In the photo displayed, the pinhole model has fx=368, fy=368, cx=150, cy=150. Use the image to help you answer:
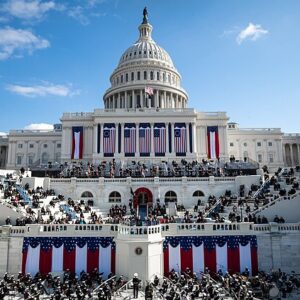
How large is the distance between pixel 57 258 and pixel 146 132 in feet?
153

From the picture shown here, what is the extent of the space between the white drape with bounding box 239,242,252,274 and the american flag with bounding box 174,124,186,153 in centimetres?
4354

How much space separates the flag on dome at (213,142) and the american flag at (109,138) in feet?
65.7

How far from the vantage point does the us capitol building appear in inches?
2943

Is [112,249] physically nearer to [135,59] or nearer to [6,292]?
[6,292]

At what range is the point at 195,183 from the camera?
53594mm

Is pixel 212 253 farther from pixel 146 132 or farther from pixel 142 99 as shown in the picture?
pixel 142 99

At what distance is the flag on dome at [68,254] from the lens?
31.3m

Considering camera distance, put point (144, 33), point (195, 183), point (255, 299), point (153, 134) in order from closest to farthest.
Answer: point (255, 299) < point (195, 183) < point (153, 134) < point (144, 33)

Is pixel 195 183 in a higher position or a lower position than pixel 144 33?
lower

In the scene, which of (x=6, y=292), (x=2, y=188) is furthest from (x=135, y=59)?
(x=6, y=292)

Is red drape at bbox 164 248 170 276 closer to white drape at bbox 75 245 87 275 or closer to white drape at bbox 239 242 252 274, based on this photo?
white drape at bbox 239 242 252 274

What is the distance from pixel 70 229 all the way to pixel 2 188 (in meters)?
17.9

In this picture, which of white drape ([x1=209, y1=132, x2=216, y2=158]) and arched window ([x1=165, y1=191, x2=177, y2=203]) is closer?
arched window ([x1=165, y1=191, x2=177, y2=203])

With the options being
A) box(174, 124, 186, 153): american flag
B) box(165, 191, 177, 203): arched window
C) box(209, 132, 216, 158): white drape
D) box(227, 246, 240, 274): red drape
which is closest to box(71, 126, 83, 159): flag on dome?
box(174, 124, 186, 153): american flag
